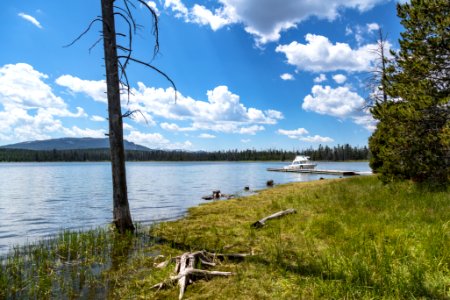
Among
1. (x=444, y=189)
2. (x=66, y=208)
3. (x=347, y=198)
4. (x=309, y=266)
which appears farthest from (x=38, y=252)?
(x=444, y=189)

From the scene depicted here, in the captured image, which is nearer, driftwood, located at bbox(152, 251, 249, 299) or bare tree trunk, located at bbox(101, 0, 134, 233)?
driftwood, located at bbox(152, 251, 249, 299)

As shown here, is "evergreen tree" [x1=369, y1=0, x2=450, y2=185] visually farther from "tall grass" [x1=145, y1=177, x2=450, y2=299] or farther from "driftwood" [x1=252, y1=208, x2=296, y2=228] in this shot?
"driftwood" [x1=252, y1=208, x2=296, y2=228]

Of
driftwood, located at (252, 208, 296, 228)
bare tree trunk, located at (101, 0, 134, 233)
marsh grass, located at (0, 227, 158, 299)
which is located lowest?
marsh grass, located at (0, 227, 158, 299)

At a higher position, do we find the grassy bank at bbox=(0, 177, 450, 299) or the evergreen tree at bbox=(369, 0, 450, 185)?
the evergreen tree at bbox=(369, 0, 450, 185)

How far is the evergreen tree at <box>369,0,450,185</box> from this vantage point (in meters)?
13.7

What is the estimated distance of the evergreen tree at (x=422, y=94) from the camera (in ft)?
44.9

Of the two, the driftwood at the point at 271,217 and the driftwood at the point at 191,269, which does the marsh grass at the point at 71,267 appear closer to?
the driftwood at the point at 191,269

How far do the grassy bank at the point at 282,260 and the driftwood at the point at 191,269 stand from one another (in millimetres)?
164

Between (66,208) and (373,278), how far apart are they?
20996 mm

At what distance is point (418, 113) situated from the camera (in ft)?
45.0

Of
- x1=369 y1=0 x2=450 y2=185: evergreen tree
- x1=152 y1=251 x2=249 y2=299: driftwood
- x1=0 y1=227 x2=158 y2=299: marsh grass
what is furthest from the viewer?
x1=369 y1=0 x2=450 y2=185: evergreen tree

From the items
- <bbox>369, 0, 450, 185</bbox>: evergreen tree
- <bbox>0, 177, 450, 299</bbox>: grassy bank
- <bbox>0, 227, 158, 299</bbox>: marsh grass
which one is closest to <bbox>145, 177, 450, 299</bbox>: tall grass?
<bbox>0, 177, 450, 299</bbox>: grassy bank

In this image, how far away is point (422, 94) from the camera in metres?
14.0

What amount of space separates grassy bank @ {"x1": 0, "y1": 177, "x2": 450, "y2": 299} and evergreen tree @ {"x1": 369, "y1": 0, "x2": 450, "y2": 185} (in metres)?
4.03
